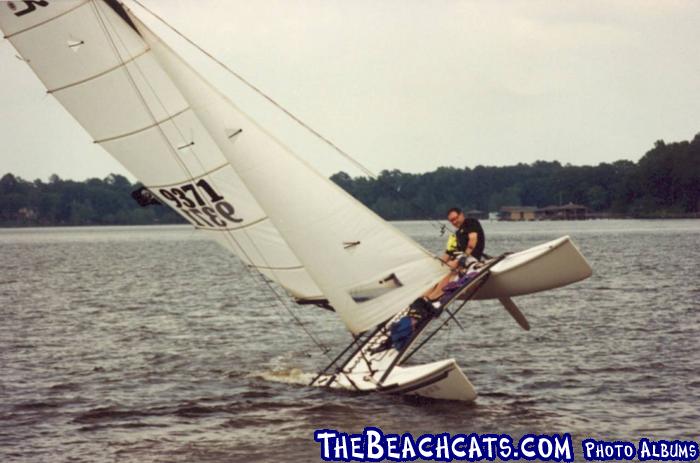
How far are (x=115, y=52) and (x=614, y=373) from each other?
44.6 ft

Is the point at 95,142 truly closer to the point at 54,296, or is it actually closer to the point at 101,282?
the point at 54,296

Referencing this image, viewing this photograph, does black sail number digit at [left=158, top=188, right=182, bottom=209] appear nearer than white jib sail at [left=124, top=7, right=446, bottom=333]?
No

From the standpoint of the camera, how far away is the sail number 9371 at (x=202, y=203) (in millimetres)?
21750

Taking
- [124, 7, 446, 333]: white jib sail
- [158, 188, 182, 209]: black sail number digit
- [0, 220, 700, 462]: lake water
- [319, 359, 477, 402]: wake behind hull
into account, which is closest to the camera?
[124, 7, 446, 333]: white jib sail

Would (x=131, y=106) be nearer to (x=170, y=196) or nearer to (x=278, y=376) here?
(x=170, y=196)

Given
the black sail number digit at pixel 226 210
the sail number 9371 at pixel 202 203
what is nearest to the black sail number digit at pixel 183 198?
the sail number 9371 at pixel 202 203

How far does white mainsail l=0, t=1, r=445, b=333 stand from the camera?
67.4 ft

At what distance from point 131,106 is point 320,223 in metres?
4.04

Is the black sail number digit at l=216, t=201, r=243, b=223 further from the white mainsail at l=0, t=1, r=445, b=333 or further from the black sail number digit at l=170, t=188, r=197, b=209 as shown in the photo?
the black sail number digit at l=170, t=188, r=197, b=209

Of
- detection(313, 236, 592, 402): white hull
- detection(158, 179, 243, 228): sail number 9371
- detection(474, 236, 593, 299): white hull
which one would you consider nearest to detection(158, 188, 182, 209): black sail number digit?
detection(158, 179, 243, 228): sail number 9371

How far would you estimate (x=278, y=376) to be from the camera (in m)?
27.4

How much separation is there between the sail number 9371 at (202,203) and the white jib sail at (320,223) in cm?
Answer: 134

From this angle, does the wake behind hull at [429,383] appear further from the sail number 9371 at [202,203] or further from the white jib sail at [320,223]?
the sail number 9371 at [202,203]

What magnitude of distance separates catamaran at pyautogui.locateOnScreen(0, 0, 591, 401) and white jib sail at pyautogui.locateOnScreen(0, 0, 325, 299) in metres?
0.02
